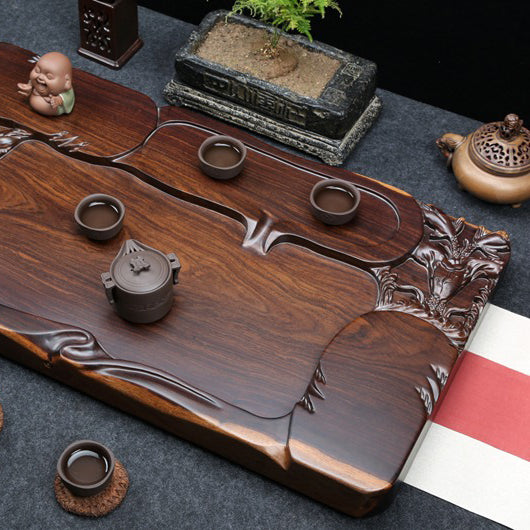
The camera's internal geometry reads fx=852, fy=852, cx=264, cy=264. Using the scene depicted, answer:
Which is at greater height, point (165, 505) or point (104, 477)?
point (104, 477)

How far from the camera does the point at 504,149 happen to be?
8.91 feet

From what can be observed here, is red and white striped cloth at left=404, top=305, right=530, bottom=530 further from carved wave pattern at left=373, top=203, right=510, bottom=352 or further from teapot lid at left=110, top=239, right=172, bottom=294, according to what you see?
teapot lid at left=110, top=239, right=172, bottom=294

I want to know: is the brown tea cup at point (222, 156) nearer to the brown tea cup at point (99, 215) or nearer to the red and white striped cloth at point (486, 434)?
the brown tea cup at point (99, 215)

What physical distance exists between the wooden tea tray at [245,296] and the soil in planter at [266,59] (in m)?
0.33

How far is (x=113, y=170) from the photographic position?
2.59 meters

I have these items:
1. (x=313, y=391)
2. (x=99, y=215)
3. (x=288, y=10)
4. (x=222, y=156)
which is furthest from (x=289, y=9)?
(x=313, y=391)

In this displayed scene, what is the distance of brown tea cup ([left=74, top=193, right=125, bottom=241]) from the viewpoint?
7.79 feet

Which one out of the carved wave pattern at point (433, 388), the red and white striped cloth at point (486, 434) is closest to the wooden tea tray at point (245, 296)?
the carved wave pattern at point (433, 388)

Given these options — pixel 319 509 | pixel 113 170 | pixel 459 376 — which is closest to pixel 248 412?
pixel 319 509

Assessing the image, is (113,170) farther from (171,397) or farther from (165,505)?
(165,505)

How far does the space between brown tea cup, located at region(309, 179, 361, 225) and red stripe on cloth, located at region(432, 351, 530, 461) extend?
0.54 m

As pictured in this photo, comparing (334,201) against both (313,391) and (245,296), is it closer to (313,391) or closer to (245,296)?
(245,296)

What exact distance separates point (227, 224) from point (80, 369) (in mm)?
614

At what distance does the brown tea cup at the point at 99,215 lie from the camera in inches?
93.5
